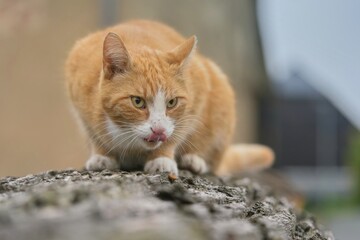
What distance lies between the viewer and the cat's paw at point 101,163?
259cm

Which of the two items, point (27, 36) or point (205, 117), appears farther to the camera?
point (27, 36)

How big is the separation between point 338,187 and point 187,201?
14.2 m

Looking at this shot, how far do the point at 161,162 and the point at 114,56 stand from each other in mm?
441

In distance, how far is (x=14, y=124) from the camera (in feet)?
16.9

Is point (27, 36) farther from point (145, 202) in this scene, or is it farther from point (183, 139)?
point (145, 202)

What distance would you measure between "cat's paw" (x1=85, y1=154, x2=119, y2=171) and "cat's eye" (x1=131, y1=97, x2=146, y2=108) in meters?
0.25

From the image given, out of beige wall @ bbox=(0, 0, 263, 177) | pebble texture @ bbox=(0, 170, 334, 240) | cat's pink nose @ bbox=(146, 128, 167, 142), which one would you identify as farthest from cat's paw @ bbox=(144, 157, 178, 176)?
beige wall @ bbox=(0, 0, 263, 177)

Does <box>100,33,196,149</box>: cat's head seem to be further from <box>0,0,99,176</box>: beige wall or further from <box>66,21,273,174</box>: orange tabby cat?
<box>0,0,99,176</box>: beige wall

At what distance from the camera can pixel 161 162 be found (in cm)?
261

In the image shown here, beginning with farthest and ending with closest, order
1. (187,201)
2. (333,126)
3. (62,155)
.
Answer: (333,126), (62,155), (187,201)

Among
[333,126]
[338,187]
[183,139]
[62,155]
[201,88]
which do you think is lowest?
[338,187]

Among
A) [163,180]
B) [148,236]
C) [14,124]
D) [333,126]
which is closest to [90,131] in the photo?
[163,180]

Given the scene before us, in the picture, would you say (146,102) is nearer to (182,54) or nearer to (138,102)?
(138,102)

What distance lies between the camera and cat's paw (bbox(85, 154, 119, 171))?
259cm
